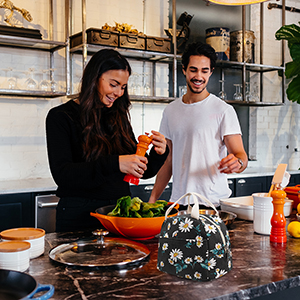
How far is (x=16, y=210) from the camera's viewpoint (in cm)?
327

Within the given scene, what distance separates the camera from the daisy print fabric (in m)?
1.20

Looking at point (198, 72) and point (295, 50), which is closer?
point (198, 72)

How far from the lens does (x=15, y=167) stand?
3895 millimetres

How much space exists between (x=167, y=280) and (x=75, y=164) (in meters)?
0.79

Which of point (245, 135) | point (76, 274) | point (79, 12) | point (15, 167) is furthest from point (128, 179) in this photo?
point (245, 135)

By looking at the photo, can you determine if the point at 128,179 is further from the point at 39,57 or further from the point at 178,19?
the point at 178,19

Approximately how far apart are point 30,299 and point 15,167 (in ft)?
10.4

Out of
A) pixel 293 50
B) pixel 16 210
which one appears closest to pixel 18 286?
pixel 16 210

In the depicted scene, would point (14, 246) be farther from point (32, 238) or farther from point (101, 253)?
point (101, 253)

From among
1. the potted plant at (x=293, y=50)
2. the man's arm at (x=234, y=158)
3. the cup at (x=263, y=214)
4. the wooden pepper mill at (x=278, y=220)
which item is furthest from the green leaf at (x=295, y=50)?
the wooden pepper mill at (x=278, y=220)

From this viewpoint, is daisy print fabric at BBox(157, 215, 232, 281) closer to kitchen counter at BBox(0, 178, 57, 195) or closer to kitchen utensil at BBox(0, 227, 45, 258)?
kitchen utensil at BBox(0, 227, 45, 258)

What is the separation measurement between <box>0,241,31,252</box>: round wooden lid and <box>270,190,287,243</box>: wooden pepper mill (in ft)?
3.17

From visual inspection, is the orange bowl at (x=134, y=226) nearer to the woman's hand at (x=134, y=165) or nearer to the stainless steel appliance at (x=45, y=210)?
the woman's hand at (x=134, y=165)

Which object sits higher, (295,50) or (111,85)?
(295,50)
